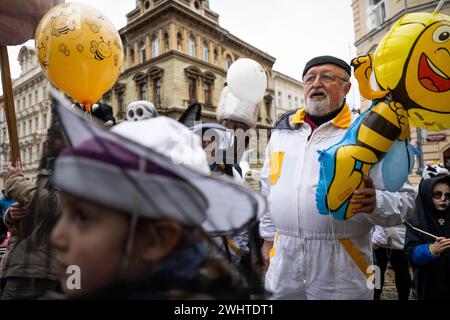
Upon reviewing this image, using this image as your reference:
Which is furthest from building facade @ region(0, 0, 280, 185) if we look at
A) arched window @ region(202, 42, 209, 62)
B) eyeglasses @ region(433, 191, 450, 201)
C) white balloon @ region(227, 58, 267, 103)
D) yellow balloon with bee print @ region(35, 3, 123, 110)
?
eyeglasses @ region(433, 191, 450, 201)

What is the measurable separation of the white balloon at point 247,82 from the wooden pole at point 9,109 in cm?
187

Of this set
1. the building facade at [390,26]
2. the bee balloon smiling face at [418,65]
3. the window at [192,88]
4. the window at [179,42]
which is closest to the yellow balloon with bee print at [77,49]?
the bee balloon smiling face at [418,65]

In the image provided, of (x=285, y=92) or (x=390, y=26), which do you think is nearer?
(x=390, y=26)

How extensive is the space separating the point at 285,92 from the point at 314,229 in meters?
29.5

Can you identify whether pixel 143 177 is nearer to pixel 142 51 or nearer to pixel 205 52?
pixel 142 51

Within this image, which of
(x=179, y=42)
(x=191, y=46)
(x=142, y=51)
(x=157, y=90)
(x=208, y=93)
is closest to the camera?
(x=157, y=90)

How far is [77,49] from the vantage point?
2.19 meters

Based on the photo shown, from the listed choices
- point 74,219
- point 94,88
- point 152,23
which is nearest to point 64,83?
point 94,88

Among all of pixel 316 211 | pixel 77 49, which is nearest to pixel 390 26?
pixel 316 211

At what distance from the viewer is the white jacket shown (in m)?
1.64

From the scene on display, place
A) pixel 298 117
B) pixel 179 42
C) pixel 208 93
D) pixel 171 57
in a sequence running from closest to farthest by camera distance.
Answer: pixel 298 117 < pixel 171 57 < pixel 179 42 < pixel 208 93

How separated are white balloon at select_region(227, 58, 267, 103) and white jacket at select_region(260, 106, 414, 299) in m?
1.23

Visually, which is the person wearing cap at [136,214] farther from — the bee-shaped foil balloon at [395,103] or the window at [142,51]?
the window at [142,51]

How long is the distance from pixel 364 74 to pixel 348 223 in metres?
0.79
